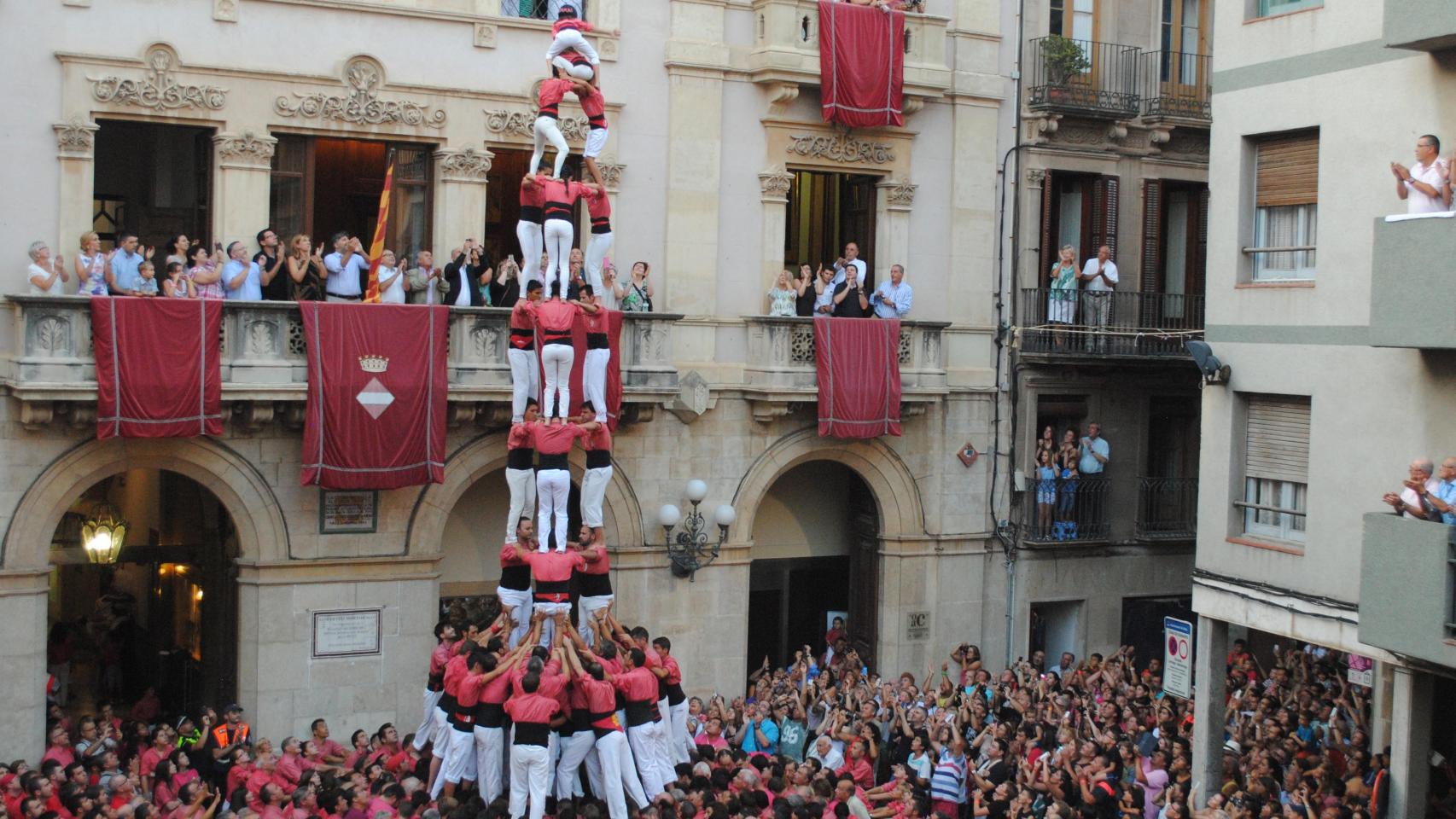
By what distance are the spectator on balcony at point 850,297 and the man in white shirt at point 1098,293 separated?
421 centimetres

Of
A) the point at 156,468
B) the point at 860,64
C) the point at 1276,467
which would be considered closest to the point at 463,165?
the point at 156,468

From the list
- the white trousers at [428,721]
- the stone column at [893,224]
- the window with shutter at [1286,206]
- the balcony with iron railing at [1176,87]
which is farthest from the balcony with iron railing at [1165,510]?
→ the white trousers at [428,721]

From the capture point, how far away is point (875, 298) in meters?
29.0

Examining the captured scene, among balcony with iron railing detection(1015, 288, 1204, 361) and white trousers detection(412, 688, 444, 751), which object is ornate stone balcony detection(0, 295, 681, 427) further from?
balcony with iron railing detection(1015, 288, 1204, 361)

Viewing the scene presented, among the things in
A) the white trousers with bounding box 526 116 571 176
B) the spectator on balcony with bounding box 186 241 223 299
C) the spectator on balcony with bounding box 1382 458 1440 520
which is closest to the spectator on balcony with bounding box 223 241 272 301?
the spectator on balcony with bounding box 186 241 223 299

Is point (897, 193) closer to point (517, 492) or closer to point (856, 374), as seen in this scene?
point (856, 374)

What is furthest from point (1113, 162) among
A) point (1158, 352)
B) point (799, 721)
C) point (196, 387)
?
point (196, 387)

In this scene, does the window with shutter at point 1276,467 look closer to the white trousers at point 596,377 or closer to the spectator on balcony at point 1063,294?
the spectator on balcony at point 1063,294

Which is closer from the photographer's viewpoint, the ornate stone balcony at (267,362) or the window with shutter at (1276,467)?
the window with shutter at (1276,467)

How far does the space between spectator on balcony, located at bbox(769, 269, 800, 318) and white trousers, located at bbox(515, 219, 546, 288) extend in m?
7.59

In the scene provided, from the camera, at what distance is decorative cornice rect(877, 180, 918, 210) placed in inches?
1168

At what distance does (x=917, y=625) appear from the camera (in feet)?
97.9

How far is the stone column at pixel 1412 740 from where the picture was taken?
20.5 m

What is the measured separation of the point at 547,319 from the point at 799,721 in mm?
7516
